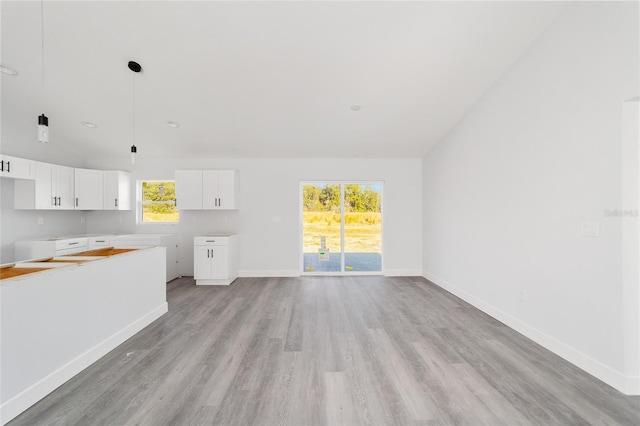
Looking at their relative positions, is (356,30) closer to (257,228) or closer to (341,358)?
(341,358)

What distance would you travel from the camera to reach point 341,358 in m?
2.28

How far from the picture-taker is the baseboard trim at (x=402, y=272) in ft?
17.4

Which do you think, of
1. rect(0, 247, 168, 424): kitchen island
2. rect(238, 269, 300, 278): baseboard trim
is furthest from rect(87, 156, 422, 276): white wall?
rect(0, 247, 168, 424): kitchen island

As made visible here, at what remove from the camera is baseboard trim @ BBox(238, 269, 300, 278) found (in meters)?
5.27

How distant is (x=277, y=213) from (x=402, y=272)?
2956mm

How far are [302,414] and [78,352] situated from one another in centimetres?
199

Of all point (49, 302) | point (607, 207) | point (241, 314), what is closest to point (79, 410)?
point (49, 302)

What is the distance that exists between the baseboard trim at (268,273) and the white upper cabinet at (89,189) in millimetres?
3104

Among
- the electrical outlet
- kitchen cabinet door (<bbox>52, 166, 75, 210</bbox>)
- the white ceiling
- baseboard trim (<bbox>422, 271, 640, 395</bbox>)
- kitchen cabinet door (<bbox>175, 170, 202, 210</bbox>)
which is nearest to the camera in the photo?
baseboard trim (<bbox>422, 271, 640, 395</bbox>)

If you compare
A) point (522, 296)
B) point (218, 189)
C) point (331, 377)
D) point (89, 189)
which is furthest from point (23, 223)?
point (522, 296)

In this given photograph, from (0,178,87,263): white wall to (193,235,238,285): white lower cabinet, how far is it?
2796 mm

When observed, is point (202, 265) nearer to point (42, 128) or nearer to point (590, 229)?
point (42, 128)

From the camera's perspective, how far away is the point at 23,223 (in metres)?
4.32

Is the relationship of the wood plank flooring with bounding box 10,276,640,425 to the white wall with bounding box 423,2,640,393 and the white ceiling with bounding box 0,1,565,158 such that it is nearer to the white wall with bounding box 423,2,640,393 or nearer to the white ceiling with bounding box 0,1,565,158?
the white wall with bounding box 423,2,640,393
